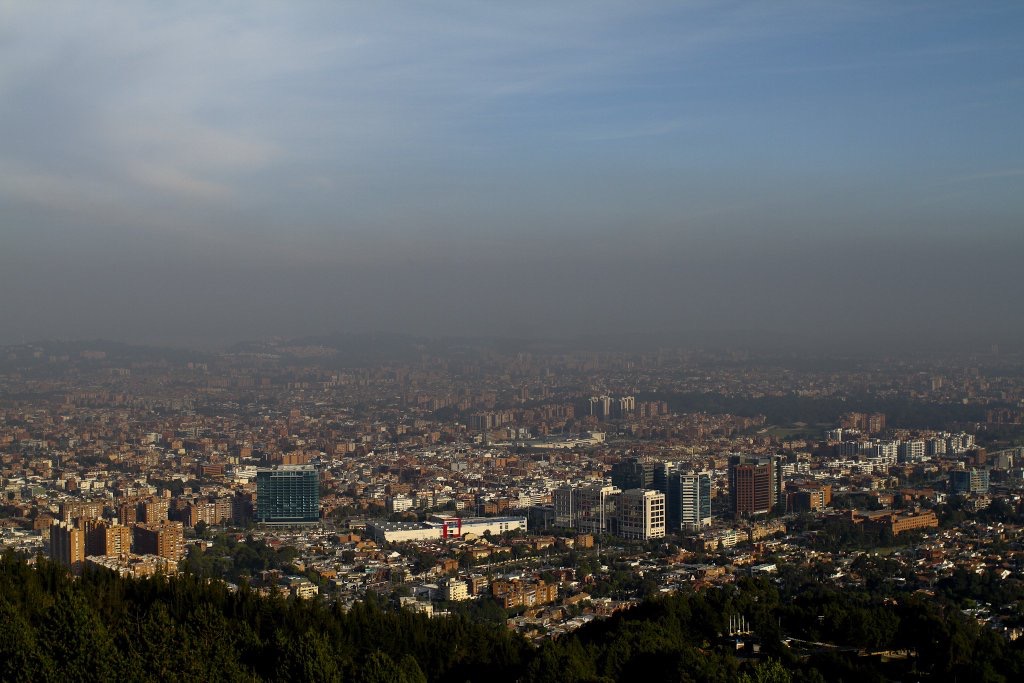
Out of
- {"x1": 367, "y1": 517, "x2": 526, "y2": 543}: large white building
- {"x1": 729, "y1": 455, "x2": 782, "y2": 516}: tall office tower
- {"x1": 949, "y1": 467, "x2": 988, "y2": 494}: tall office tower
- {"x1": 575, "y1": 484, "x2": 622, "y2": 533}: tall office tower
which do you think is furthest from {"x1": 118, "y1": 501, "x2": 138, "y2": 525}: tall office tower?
{"x1": 949, "y1": 467, "x2": 988, "y2": 494}: tall office tower

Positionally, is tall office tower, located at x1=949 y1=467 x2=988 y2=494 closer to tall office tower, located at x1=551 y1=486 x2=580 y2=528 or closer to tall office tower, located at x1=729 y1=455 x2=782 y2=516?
tall office tower, located at x1=729 y1=455 x2=782 y2=516

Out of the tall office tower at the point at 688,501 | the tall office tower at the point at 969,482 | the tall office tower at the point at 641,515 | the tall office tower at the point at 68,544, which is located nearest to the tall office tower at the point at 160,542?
the tall office tower at the point at 68,544

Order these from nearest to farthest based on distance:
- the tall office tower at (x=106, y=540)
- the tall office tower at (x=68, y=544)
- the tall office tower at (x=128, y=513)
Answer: the tall office tower at (x=68, y=544) → the tall office tower at (x=106, y=540) → the tall office tower at (x=128, y=513)

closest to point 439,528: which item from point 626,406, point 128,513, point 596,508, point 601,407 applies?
point 596,508

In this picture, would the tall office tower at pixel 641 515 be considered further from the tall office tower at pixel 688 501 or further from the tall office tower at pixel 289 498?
the tall office tower at pixel 289 498

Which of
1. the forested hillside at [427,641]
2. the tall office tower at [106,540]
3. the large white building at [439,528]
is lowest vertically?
the large white building at [439,528]

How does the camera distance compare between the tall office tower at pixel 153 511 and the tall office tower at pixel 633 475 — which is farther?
the tall office tower at pixel 633 475

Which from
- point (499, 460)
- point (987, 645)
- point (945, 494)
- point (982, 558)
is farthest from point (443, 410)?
point (987, 645)

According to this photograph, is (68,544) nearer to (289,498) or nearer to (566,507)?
(289,498)
